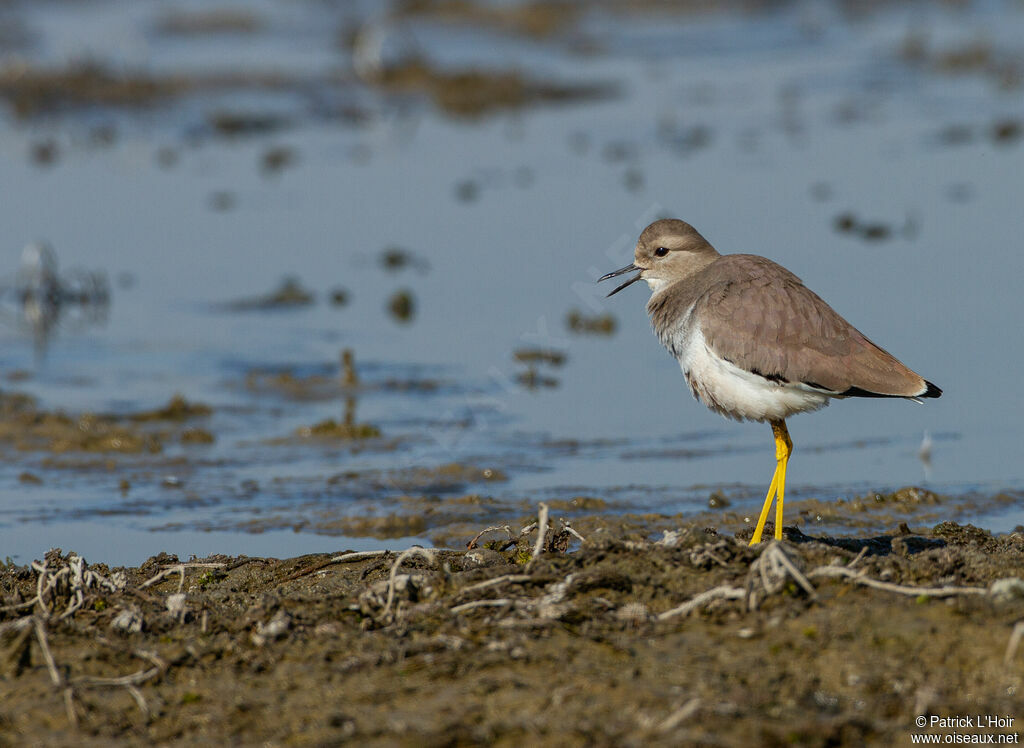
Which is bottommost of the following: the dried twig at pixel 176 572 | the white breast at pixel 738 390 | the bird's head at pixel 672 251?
the dried twig at pixel 176 572

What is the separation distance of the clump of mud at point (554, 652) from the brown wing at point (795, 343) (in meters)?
0.80

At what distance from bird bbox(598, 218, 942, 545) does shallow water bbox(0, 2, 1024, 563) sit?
1571 millimetres

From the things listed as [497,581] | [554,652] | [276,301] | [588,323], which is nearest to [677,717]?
[554,652]

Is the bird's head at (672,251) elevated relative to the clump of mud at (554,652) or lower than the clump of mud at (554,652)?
elevated

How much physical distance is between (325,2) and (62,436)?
60.9 feet

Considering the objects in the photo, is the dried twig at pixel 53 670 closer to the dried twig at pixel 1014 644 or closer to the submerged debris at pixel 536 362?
the dried twig at pixel 1014 644

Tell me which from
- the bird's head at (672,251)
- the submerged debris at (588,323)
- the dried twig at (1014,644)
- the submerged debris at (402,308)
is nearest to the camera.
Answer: the dried twig at (1014,644)

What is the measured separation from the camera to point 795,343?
237 inches

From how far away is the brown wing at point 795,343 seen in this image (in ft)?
19.6

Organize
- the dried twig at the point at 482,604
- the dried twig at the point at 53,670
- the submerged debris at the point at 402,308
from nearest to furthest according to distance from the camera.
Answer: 1. the dried twig at the point at 53,670
2. the dried twig at the point at 482,604
3. the submerged debris at the point at 402,308

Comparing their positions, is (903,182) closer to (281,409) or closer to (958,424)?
(958,424)

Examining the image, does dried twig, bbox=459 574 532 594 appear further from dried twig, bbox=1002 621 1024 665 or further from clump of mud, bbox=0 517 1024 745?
dried twig, bbox=1002 621 1024 665

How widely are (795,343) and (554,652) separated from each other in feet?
6.63

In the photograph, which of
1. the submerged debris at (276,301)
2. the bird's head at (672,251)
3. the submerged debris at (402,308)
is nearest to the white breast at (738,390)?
the bird's head at (672,251)
